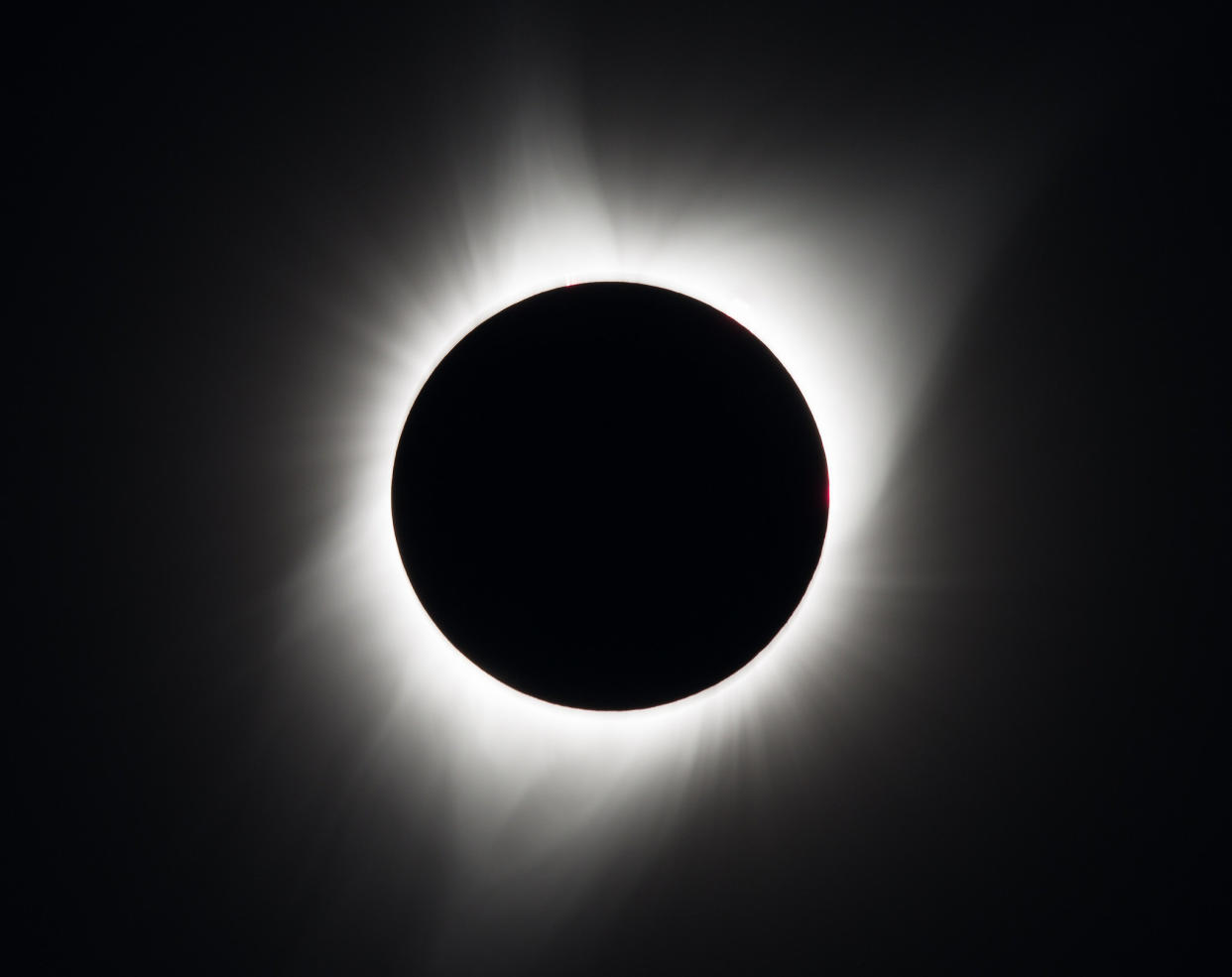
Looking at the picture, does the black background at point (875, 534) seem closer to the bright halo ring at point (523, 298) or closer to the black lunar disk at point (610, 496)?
the bright halo ring at point (523, 298)

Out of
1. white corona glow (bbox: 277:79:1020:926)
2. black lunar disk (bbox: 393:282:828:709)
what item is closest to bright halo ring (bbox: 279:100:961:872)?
white corona glow (bbox: 277:79:1020:926)

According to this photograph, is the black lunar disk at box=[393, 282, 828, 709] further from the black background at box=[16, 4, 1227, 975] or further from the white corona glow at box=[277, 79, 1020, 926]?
the black background at box=[16, 4, 1227, 975]

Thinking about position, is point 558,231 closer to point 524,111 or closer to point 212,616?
point 524,111

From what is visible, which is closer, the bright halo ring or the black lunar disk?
the black lunar disk

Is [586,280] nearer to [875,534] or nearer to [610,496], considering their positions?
[610,496]

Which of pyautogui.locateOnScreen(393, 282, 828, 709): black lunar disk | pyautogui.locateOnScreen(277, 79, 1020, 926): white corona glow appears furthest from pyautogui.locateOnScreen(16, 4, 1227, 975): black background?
pyautogui.locateOnScreen(393, 282, 828, 709): black lunar disk
